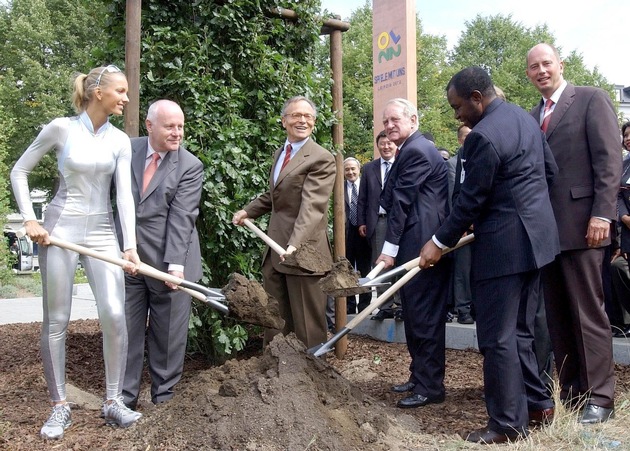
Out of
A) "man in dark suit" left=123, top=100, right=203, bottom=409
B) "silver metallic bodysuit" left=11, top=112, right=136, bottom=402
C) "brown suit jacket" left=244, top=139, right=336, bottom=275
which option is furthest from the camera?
"brown suit jacket" left=244, top=139, right=336, bottom=275

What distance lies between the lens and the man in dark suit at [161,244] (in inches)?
181

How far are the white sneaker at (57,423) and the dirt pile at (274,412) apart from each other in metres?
0.45

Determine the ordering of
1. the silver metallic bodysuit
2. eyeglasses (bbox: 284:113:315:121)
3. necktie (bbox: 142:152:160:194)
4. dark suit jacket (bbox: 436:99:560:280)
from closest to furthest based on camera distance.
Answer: dark suit jacket (bbox: 436:99:560:280) < the silver metallic bodysuit < necktie (bbox: 142:152:160:194) < eyeglasses (bbox: 284:113:315:121)

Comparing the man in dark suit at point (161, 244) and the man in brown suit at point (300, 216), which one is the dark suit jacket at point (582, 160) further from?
the man in dark suit at point (161, 244)

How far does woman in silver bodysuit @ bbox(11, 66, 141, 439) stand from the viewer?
158 inches

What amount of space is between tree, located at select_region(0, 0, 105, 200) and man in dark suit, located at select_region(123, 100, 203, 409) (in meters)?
23.0

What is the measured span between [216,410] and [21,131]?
88.3ft

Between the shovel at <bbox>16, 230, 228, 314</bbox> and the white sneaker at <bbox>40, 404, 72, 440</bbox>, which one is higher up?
the shovel at <bbox>16, 230, 228, 314</bbox>

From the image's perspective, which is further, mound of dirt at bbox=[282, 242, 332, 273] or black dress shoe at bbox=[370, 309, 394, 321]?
black dress shoe at bbox=[370, 309, 394, 321]

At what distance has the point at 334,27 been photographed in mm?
6637

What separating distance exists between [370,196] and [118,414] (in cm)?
421

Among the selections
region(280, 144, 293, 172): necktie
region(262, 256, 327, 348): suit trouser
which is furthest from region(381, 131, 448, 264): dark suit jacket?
region(280, 144, 293, 172): necktie

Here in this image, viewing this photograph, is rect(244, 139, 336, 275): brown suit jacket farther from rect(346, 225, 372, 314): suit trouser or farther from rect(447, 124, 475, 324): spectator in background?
rect(346, 225, 372, 314): suit trouser


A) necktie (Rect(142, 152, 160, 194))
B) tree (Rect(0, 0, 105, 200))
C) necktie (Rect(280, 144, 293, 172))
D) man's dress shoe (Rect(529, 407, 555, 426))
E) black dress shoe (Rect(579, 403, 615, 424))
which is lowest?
man's dress shoe (Rect(529, 407, 555, 426))
